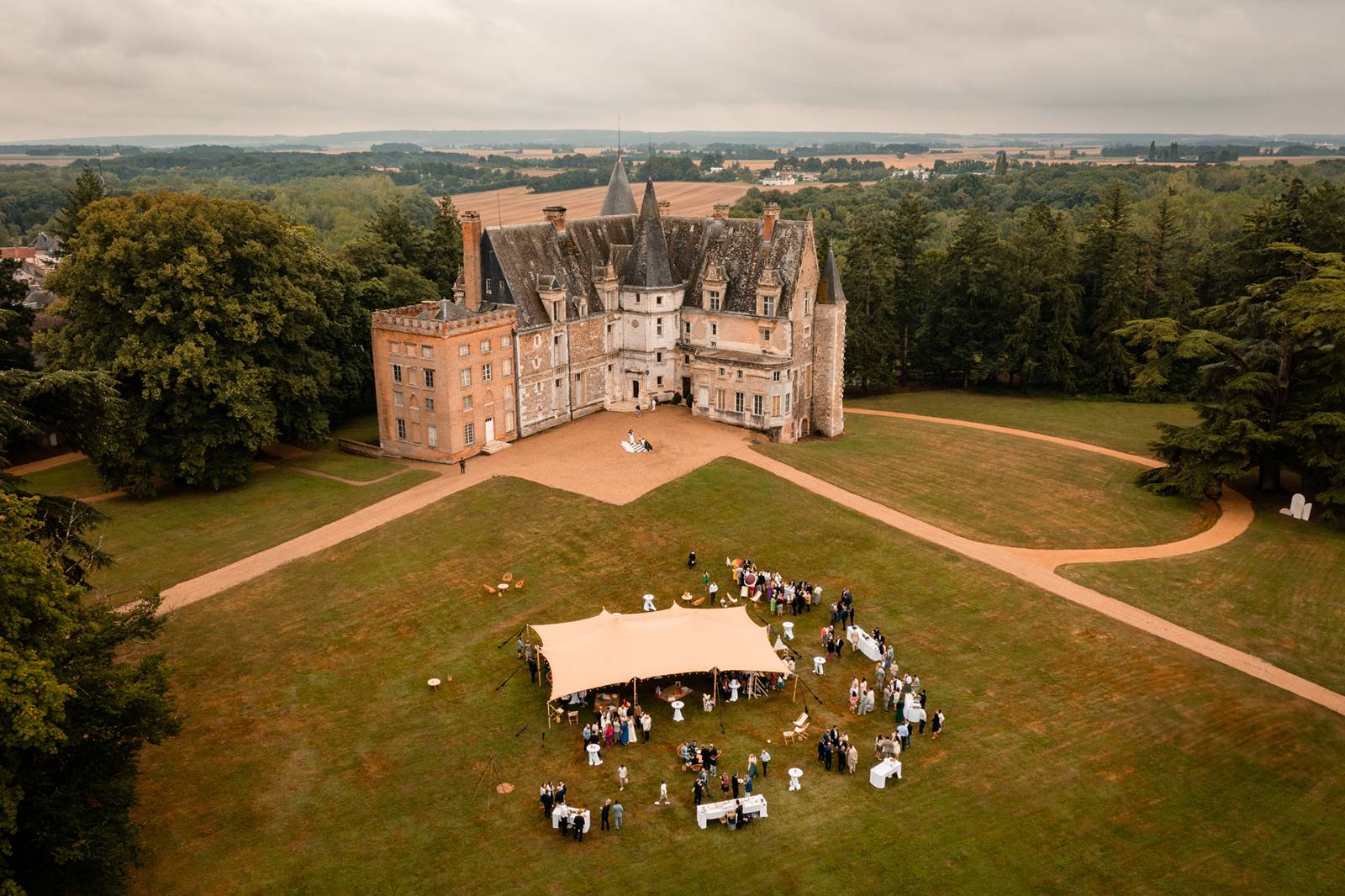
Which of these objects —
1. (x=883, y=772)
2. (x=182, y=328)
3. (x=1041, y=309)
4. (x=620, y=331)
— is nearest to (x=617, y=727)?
(x=883, y=772)

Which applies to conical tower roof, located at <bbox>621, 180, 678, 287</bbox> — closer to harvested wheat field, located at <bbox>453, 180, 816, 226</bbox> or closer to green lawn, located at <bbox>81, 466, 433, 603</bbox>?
green lawn, located at <bbox>81, 466, 433, 603</bbox>

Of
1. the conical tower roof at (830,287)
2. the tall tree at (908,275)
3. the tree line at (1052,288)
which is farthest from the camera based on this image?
the tall tree at (908,275)

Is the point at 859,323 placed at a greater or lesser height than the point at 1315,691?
greater

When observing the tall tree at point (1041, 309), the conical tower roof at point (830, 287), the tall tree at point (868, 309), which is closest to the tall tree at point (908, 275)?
the tall tree at point (868, 309)

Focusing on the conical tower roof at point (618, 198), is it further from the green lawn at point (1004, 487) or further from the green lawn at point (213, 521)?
the green lawn at point (213, 521)

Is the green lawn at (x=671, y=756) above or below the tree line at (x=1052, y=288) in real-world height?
below

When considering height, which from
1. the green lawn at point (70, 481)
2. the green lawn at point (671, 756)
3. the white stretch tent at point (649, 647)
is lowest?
the green lawn at point (671, 756)

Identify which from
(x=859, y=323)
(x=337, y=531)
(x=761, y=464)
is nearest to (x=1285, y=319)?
(x=761, y=464)

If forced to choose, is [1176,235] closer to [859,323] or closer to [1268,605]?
[859,323]
